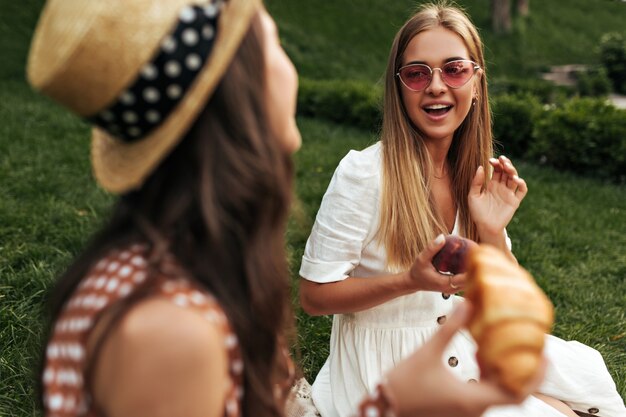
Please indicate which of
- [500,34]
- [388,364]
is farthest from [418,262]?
[500,34]

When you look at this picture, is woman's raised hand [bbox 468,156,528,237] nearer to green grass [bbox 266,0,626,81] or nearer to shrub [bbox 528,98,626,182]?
shrub [bbox 528,98,626,182]

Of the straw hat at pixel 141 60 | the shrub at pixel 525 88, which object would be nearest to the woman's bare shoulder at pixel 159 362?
the straw hat at pixel 141 60

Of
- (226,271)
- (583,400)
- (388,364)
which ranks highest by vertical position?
(226,271)

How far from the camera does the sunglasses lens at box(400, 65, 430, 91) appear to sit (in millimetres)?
2600

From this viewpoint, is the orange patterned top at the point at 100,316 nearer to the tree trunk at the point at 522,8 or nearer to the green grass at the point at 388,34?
the green grass at the point at 388,34

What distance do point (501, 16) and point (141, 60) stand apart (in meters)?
20.9

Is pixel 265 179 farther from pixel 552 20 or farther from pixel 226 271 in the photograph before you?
pixel 552 20

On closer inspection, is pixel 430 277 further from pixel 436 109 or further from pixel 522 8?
pixel 522 8

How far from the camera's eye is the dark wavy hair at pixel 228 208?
1283mm

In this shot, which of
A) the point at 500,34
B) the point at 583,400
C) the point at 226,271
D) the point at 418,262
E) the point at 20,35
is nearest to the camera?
the point at 226,271

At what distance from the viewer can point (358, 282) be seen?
2412mm

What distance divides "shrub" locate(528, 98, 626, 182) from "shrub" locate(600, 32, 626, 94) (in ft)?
37.3

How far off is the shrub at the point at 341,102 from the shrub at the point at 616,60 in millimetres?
10540

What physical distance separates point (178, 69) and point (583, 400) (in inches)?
87.9
